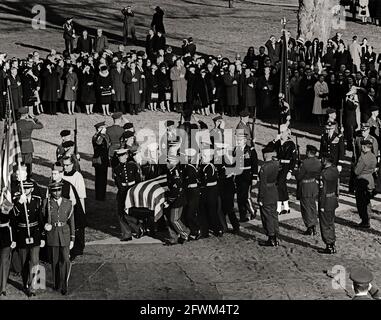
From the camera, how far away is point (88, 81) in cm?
2356

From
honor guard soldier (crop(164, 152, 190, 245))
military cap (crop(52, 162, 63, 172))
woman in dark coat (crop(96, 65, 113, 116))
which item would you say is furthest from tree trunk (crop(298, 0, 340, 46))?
military cap (crop(52, 162, 63, 172))

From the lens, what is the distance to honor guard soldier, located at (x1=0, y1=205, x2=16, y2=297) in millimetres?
12484

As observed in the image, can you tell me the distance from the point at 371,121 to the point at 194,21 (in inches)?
788

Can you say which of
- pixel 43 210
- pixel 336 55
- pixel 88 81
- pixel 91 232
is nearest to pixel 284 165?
pixel 91 232

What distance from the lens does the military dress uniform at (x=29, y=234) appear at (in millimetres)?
12594

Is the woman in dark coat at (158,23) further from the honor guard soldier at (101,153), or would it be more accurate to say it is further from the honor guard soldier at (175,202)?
the honor guard soldier at (175,202)

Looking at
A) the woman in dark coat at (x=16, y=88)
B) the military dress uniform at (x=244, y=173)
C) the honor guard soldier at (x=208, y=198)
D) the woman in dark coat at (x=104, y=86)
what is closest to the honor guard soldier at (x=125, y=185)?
the honor guard soldier at (x=208, y=198)

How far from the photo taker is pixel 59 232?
12.6 metres

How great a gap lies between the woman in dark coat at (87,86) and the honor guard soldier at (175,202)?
9.10 metres

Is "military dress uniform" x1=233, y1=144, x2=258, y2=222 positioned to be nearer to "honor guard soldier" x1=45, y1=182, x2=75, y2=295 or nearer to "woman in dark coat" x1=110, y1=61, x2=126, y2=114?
"honor guard soldier" x1=45, y1=182, x2=75, y2=295

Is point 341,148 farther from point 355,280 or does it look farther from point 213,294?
point 355,280

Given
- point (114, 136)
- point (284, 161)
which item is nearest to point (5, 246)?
point (114, 136)

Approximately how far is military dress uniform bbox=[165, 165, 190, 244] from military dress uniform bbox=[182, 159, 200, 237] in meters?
0.10

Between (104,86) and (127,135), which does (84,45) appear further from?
(127,135)
